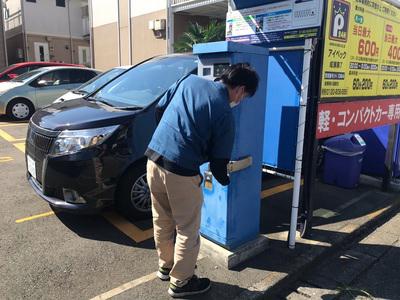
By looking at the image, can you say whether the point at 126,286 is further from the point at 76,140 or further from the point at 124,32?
the point at 124,32

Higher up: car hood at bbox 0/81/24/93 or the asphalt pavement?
car hood at bbox 0/81/24/93

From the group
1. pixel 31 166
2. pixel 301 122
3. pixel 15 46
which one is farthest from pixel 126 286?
pixel 15 46

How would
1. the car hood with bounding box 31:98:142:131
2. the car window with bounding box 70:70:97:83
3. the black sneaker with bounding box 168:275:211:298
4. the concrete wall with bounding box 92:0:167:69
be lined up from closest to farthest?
1. the black sneaker with bounding box 168:275:211:298
2. the car hood with bounding box 31:98:142:131
3. the car window with bounding box 70:70:97:83
4. the concrete wall with bounding box 92:0:167:69

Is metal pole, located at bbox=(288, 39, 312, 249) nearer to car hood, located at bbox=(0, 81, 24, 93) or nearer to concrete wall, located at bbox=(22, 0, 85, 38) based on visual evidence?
car hood, located at bbox=(0, 81, 24, 93)

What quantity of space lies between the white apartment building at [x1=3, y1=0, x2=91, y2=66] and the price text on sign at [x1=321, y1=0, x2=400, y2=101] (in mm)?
23858

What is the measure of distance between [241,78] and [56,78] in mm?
8466

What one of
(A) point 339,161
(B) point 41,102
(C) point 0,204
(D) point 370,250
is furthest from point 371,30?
(B) point 41,102

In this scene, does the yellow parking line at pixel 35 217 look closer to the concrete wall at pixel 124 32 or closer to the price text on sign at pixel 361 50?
the price text on sign at pixel 361 50

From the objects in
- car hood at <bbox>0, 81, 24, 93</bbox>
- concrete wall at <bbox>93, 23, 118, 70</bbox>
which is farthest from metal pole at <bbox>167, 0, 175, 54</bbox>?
car hood at <bbox>0, 81, 24, 93</bbox>

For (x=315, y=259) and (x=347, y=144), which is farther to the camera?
(x=347, y=144)

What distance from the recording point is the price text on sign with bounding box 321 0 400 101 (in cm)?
318

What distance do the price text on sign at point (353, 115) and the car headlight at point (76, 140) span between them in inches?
76.7

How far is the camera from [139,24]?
1636 centimetres

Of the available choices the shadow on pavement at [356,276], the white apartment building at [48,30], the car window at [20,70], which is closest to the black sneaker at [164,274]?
the shadow on pavement at [356,276]
